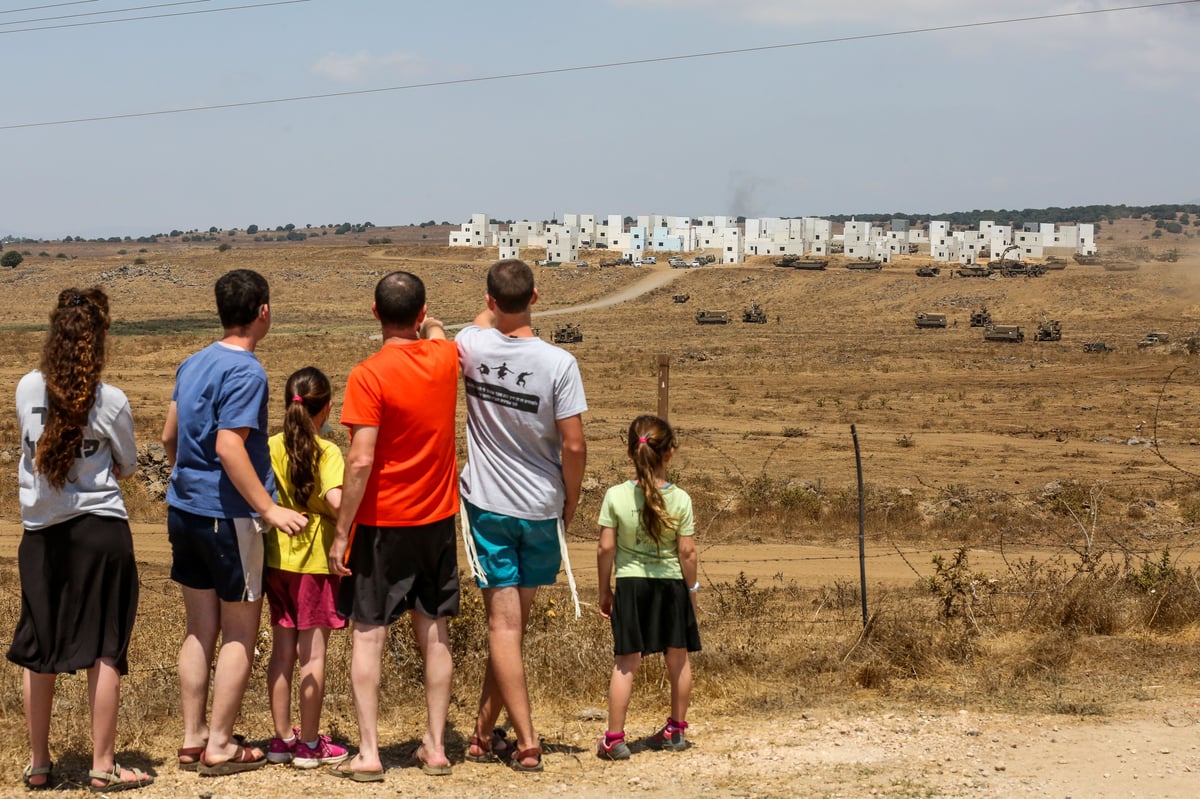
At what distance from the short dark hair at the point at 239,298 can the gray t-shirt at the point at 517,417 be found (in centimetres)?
81

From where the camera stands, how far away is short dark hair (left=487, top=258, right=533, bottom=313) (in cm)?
482

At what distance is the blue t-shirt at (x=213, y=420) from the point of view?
4574mm

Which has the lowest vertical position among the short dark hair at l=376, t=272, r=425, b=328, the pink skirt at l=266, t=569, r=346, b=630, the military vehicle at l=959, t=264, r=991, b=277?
the pink skirt at l=266, t=569, r=346, b=630

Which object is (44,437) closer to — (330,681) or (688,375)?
(330,681)

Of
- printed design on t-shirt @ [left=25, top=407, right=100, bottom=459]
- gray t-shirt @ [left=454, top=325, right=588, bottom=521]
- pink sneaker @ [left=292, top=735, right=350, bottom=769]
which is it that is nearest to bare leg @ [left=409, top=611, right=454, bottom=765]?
pink sneaker @ [left=292, top=735, right=350, bottom=769]

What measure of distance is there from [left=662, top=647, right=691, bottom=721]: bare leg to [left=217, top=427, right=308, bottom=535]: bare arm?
5.85 feet

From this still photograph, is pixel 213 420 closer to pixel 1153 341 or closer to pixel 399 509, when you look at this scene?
pixel 399 509

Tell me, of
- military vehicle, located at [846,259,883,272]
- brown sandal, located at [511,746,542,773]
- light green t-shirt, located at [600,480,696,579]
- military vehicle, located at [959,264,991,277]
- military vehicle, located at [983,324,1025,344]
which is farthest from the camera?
military vehicle, located at [846,259,883,272]

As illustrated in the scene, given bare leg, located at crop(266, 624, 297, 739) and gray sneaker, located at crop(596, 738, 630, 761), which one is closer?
bare leg, located at crop(266, 624, 297, 739)

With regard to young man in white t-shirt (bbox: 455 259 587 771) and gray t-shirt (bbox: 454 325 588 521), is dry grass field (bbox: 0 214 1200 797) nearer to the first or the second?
young man in white t-shirt (bbox: 455 259 587 771)

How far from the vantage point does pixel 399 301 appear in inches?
188

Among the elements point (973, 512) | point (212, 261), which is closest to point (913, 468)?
point (973, 512)

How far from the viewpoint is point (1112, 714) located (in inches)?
227

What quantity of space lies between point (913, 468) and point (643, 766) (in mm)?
16386
